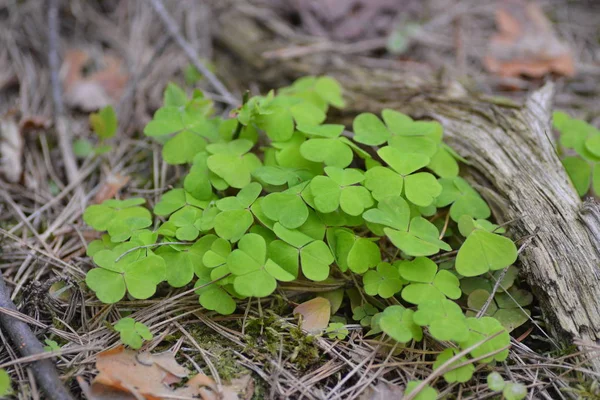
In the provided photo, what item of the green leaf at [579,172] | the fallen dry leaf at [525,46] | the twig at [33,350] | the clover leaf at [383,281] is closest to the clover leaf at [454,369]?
the clover leaf at [383,281]

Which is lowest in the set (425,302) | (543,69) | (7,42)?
(425,302)

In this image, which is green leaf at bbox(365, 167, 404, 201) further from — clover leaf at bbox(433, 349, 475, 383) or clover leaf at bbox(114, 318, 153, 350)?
clover leaf at bbox(114, 318, 153, 350)

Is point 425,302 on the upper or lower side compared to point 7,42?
lower

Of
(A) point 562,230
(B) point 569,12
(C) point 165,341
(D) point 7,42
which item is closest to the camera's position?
(C) point 165,341

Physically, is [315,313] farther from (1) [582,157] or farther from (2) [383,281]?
(1) [582,157]

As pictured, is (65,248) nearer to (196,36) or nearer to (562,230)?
(196,36)

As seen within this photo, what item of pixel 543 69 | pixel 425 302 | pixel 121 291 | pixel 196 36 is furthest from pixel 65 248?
pixel 543 69

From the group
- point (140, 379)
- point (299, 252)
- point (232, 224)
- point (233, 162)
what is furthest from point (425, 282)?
point (140, 379)
